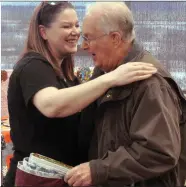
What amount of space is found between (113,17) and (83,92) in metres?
0.31

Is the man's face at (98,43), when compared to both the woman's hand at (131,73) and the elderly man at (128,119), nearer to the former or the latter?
the elderly man at (128,119)

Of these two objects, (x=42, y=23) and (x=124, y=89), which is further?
(x=42, y=23)

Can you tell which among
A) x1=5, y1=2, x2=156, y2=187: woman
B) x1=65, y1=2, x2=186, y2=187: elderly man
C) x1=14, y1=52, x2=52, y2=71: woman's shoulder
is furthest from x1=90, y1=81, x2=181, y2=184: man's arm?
x1=14, y1=52, x2=52, y2=71: woman's shoulder

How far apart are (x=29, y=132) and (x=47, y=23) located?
0.51 metres

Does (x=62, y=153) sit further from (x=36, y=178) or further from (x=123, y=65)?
(x=123, y=65)

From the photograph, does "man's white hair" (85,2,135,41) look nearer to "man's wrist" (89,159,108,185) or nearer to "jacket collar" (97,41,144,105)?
"jacket collar" (97,41,144,105)

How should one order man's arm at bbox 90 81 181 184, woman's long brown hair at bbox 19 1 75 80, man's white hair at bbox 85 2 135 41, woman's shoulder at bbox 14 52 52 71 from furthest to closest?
woman's long brown hair at bbox 19 1 75 80 → woman's shoulder at bbox 14 52 52 71 → man's white hair at bbox 85 2 135 41 → man's arm at bbox 90 81 181 184

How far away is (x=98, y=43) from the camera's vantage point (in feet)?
5.16

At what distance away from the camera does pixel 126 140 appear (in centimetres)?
150

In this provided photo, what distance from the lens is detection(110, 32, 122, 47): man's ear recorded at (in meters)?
1.54

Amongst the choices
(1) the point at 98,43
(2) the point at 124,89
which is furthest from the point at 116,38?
(2) the point at 124,89

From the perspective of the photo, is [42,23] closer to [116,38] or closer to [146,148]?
[116,38]

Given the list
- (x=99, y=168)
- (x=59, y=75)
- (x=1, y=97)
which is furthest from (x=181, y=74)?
(x=99, y=168)

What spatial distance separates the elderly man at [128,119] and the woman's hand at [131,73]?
0.03 meters
